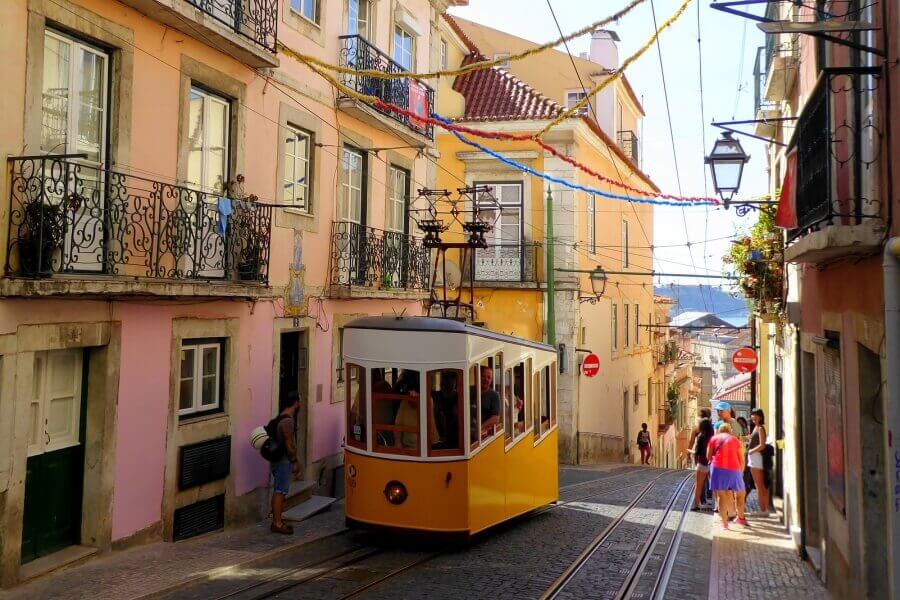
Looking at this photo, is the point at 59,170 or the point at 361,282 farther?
the point at 361,282

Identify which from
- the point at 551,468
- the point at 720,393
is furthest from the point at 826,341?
the point at 720,393

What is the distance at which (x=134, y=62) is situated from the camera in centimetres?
869

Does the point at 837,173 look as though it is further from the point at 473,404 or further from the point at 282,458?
the point at 282,458

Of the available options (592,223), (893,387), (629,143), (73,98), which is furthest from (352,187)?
(629,143)

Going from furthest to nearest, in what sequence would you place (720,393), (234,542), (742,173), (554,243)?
(720,393), (554,243), (742,173), (234,542)

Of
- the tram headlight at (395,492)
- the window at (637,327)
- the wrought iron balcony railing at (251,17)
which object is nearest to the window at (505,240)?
the window at (637,327)

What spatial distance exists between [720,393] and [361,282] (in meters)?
18.0

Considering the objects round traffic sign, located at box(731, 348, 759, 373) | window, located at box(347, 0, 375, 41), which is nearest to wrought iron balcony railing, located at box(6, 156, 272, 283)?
window, located at box(347, 0, 375, 41)

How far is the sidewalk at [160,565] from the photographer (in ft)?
22.9

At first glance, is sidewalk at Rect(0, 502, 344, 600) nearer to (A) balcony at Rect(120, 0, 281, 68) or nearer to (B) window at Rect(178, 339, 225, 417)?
(B) window at Rect(178, 339, 225, 417)

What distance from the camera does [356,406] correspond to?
9188 millimetres

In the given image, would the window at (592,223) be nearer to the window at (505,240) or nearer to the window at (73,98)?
the window at (505,240)

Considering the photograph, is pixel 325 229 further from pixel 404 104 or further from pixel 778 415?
pixel 778 415

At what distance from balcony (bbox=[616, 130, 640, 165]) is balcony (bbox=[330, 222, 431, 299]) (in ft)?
44.3
